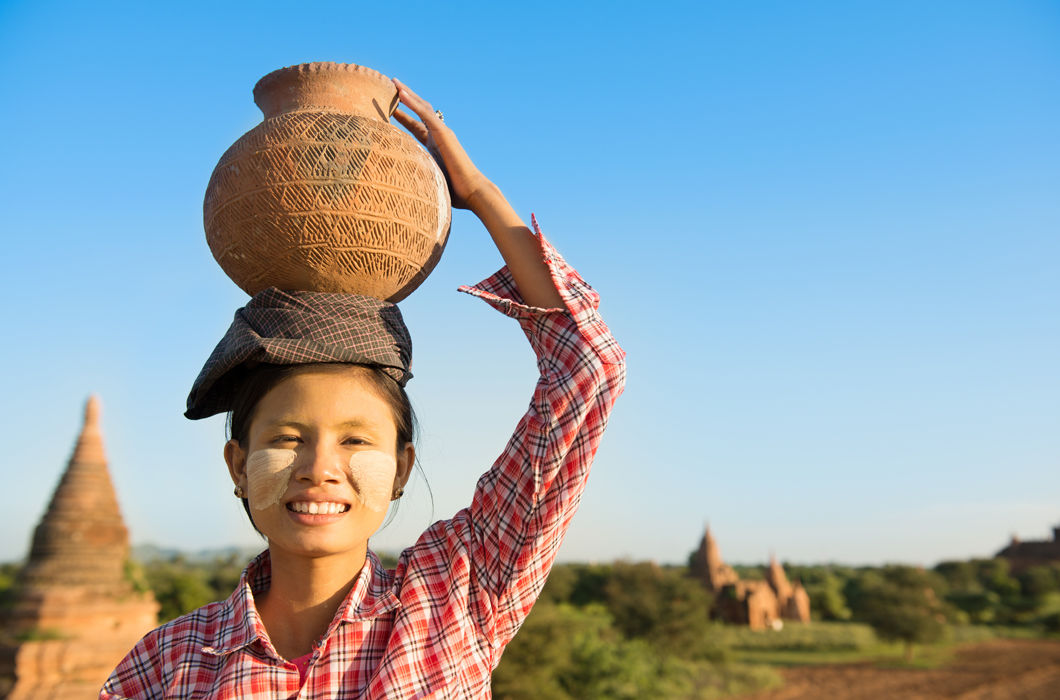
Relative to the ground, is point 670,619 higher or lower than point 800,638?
higher

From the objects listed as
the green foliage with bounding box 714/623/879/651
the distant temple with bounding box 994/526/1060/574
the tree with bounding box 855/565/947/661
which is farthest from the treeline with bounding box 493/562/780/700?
the distant temple with bounding box 994/526/1060/574

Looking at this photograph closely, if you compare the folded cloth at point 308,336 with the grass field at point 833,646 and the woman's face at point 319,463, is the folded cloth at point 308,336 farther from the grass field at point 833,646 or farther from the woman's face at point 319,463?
the grass field at point 833,646

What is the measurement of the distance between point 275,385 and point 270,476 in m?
0.21

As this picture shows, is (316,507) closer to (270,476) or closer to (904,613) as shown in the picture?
(270,476)

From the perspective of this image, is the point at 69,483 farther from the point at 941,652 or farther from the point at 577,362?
the point at 941,652

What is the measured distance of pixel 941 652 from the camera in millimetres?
45562

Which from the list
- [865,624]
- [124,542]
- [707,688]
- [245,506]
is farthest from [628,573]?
[245,506]

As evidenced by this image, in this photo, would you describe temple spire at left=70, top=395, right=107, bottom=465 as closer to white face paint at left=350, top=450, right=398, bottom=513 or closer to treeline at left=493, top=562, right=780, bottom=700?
treeline at left=493, top=562, right=780, bottom=700

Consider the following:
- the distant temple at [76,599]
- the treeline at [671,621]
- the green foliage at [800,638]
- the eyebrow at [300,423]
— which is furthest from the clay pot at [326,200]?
the green foliage at [800,638]

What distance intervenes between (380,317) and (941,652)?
5230 cm

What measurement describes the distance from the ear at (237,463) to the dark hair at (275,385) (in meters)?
0.02

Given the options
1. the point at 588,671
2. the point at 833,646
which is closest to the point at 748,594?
the point at 833,646

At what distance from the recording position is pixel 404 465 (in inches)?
80.4

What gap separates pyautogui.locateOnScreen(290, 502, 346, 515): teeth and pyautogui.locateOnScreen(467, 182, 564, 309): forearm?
0.63m
